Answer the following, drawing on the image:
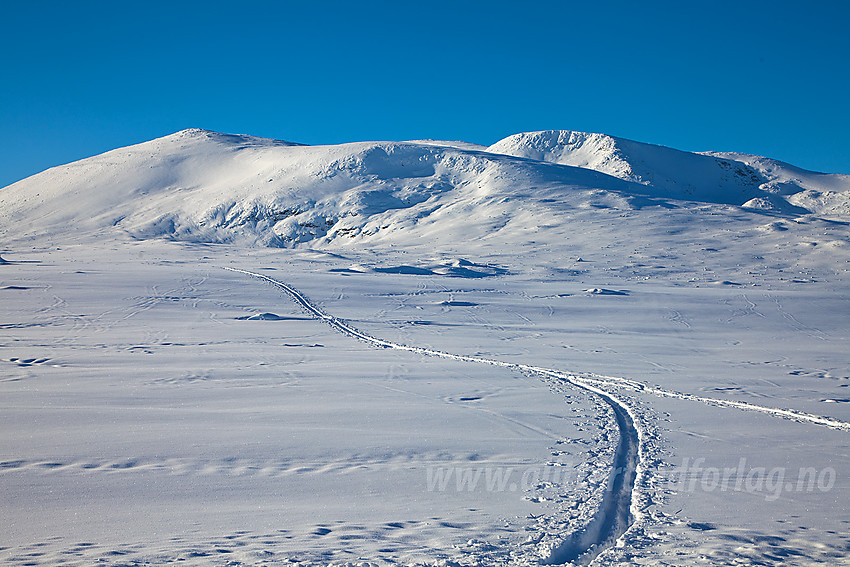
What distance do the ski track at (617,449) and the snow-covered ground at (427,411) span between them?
0.04m

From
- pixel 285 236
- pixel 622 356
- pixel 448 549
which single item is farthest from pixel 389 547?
pixel 285 236

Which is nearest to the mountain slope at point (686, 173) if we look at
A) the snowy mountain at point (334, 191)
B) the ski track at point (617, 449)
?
the snowy mountain at point (334, 191)

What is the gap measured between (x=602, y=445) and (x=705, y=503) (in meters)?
2.15

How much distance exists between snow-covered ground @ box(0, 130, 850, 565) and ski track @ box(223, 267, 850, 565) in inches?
1.8

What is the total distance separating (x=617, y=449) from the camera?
8.46 meters

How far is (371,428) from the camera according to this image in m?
9.28

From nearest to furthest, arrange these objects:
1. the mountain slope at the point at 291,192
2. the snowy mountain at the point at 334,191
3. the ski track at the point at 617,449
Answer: the ski track at the point at 617,449
the snowy mountain at the point at 334,191
the mountain slope at the point at 291,192

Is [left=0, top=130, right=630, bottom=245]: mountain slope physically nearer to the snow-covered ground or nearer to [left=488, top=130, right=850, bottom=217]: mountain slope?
the snow-covered ground

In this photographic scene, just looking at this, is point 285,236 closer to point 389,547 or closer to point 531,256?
point 531,256

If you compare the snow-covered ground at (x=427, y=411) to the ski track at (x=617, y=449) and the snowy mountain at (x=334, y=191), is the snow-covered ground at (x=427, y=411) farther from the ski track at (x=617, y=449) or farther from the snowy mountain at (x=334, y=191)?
the snowy mountain at (x=334, y=191)

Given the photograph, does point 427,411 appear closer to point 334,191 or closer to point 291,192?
point 334,191

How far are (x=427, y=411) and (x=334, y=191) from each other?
64.5 meters

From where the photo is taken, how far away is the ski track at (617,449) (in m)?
5.59

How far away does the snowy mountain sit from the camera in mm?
63219
